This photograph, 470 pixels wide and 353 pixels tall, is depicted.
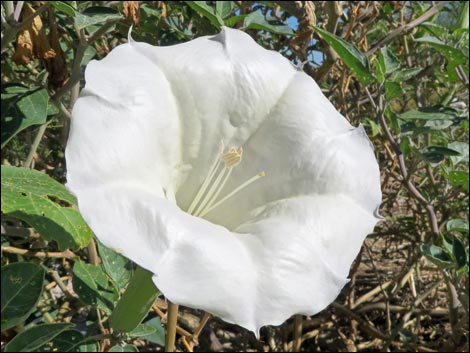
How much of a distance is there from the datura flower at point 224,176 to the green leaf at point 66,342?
251 millimetres

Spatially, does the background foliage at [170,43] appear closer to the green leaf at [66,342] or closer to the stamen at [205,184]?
the green leaf at [66,342]

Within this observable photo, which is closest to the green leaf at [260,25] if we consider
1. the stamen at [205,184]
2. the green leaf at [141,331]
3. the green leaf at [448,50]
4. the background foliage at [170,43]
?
the background foliage at [170,43]

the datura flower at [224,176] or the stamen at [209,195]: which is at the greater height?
the datura flower at [224,176]

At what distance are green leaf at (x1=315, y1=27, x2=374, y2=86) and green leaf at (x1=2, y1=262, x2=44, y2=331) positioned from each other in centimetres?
63

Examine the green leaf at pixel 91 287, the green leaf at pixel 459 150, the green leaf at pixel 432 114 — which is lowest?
the green leaf at pixel 91 287

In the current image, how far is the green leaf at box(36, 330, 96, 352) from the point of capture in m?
0.89

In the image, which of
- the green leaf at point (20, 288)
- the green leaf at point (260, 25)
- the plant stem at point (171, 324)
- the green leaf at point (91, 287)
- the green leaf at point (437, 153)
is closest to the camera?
the green leaf at point (20, 288)

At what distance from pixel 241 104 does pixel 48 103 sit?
0.42 metres

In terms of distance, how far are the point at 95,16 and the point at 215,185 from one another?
0.34 m

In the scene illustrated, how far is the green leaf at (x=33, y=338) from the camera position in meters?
0.74

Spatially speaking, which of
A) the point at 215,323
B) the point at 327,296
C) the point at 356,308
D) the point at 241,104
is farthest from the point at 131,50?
the point at 356,308

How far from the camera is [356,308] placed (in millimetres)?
2168

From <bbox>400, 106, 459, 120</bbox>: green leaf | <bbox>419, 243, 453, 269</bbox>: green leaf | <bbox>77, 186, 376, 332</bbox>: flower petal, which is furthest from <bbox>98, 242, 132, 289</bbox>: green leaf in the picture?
<bbox>400, 106, 459, 120</bbox>: green leaf

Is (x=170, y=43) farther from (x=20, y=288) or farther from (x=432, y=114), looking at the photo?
(x=20, y=288)
